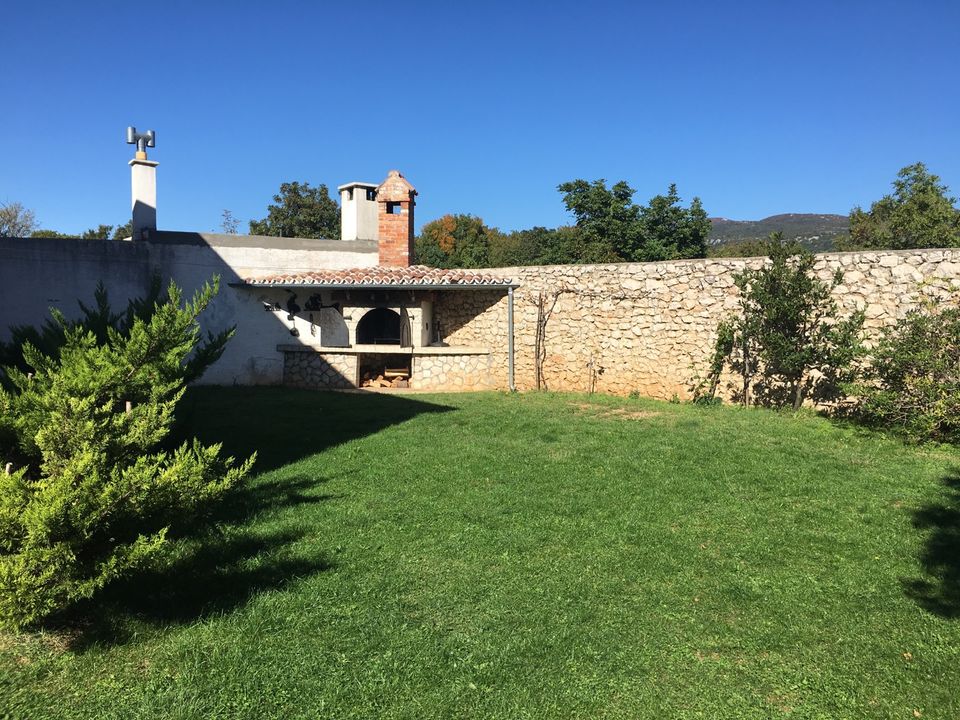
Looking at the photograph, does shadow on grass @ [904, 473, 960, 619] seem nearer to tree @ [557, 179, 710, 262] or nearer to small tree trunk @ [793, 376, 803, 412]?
small tree trunk @ [793, 376, 803, 412]

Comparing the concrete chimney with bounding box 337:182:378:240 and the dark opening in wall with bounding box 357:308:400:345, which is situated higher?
the concrete chimney with bounding box 337:182:378:240

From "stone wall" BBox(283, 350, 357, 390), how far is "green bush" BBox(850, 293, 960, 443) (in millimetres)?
10773

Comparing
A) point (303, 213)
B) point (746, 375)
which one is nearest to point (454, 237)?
point (303, 213)

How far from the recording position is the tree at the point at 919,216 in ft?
86.3

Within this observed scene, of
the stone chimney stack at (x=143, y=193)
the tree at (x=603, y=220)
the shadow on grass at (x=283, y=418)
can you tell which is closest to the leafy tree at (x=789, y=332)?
the shadow on grass at (x=283, y=418)

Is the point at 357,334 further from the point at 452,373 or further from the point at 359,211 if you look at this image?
the point at 359,211

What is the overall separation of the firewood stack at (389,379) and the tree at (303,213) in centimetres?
3669

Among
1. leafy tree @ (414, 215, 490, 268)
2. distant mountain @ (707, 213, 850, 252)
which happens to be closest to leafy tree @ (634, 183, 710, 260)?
leafy tree @ (414, 215, 490, 268)

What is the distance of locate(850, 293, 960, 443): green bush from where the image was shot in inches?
351

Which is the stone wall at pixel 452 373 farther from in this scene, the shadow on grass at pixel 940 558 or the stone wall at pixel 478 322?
the shadow on grass at pixel 940 558

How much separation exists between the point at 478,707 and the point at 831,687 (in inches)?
75.2

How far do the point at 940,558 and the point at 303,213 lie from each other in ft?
166

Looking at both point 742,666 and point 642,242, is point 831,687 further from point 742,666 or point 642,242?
point 642,242

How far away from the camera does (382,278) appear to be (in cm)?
1497
